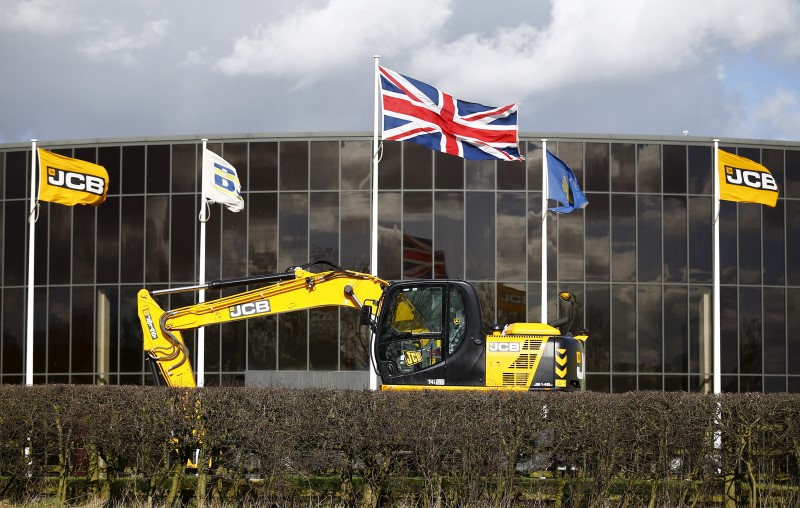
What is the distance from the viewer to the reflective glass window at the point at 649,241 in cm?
3316

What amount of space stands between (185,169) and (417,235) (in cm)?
725

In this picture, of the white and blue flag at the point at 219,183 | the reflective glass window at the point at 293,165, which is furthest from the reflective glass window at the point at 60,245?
the white and blue flag at the point at 219,183

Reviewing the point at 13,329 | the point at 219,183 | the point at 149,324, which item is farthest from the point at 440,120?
the point at 13,329

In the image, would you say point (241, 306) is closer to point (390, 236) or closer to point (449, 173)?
point (390, 236)

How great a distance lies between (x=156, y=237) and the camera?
3372 centimetres

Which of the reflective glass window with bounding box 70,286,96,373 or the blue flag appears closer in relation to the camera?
the blue flag

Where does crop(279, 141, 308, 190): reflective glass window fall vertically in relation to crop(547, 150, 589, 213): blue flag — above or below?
above

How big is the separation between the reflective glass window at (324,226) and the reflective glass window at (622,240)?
320 inches

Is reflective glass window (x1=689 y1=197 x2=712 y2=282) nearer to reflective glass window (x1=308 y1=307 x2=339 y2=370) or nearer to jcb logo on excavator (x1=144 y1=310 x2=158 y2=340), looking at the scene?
reflective glass window (x1=308 y1=307 x2=339 y2=370)

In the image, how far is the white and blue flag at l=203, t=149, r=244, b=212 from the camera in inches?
922

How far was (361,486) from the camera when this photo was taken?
506 inches

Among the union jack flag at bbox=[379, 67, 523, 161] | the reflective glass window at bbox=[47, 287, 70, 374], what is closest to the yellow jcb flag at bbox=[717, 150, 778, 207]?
the union jack flag at bbox=[379, 67, 523, 161]

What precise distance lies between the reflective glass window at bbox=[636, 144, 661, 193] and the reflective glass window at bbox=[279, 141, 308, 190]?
9857 millimetres

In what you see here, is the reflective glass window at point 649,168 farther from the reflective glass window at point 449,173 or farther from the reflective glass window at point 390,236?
the reflective glass window at point 390,236
